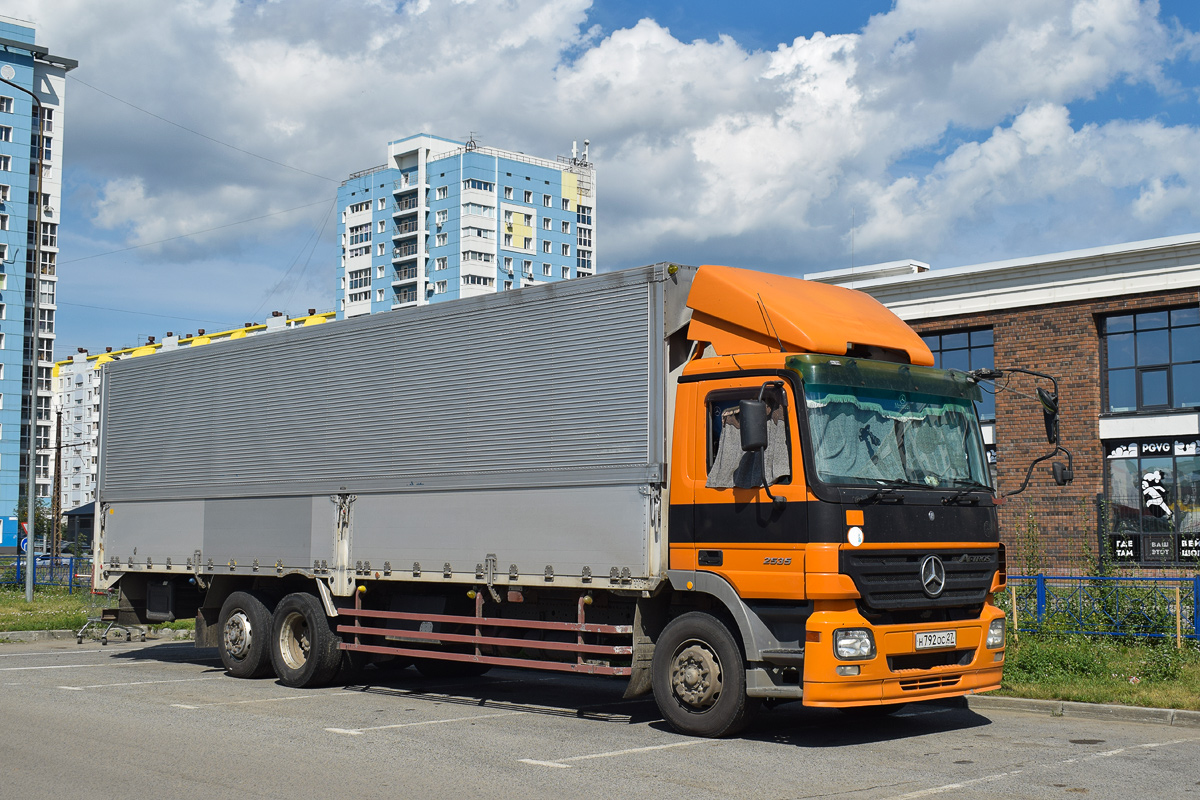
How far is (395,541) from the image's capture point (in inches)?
477

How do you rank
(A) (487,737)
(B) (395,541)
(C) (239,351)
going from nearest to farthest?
(A) (487,737), (B) (395,541), (C) (239,351)

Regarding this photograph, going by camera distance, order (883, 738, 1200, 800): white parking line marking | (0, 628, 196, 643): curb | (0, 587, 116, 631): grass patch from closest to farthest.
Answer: (883, 738, 1200, 800): white parking line marking, (0, 628, 196, 643): curb, (0, 587, 116, 631): grass patch

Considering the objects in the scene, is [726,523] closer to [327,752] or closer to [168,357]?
[327,752]

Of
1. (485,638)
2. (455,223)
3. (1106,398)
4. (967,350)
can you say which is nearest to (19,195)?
(455,223)

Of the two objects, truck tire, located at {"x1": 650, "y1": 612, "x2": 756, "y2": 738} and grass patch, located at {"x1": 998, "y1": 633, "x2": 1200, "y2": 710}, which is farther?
grass patch, located at {"x1": 998, "y1": 633, "x2": 1200, "y2": 710}

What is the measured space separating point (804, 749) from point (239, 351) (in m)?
8.38

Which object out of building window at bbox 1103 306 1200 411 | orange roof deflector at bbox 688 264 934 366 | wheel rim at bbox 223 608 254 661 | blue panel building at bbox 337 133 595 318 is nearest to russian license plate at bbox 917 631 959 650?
orange roof deflector at bbox 688 264 934 366

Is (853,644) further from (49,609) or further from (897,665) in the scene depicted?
(49,609)

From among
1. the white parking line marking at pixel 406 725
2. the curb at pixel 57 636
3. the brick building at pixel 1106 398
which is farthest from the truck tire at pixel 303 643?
the brick building at pixel 1106 398

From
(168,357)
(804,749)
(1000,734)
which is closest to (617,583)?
(804,749)

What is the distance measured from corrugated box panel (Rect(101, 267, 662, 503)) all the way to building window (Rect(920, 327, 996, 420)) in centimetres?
1486

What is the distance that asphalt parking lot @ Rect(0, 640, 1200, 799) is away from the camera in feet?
25.6

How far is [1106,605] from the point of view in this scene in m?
14.5

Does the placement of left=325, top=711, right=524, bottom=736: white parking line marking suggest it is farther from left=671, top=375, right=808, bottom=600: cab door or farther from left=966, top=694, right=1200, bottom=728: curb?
left=966, top=694, right=1200, bottom=728: curb
